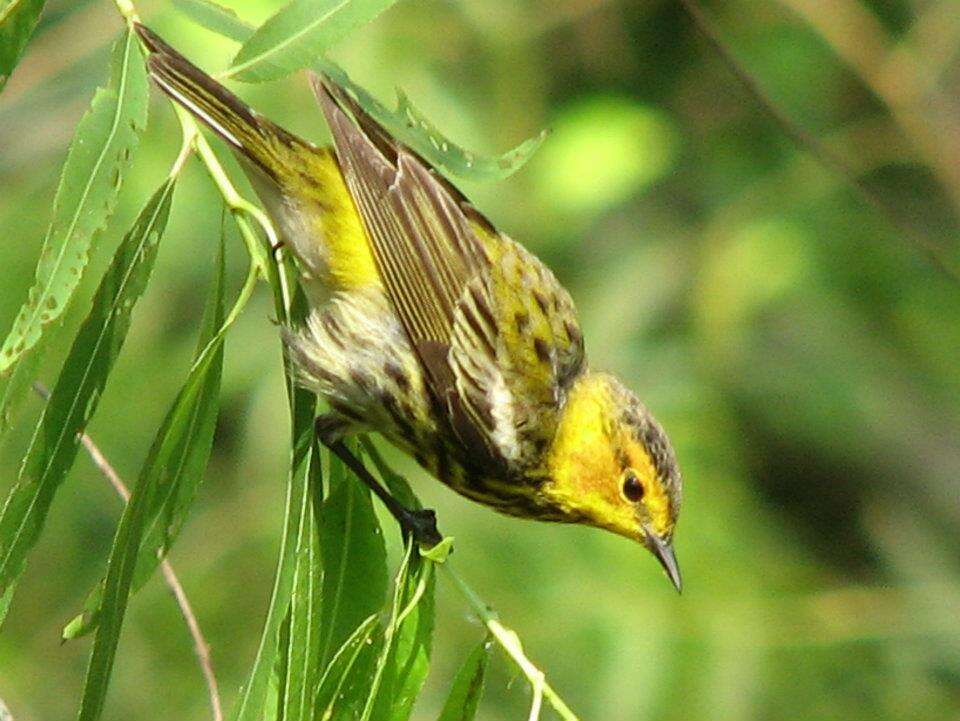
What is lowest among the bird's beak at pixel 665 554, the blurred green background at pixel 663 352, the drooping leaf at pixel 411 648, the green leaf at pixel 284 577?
the blurred green background at pixel 663 352

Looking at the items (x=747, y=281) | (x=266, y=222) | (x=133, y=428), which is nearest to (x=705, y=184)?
(x=747, y=281)

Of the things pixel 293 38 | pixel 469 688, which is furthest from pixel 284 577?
pixel 293 38

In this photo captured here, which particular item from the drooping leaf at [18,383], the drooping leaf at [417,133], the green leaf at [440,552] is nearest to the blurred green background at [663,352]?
the drooping leaf at [417,133]

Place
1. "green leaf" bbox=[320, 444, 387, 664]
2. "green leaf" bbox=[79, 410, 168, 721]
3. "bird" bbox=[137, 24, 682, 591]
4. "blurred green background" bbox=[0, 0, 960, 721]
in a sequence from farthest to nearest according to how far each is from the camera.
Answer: "blurred green background" bbox=[0, 0, 960, 721]
"bird" bbox=[137, 24, 682, 591]
"green leaf" bbox=[320, 444, 387, 664]
"green leaf" bbox=[79, 410, 168, 721]

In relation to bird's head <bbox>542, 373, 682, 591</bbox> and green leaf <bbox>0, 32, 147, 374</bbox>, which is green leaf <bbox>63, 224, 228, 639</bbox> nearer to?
green leaf <bbox>0, 32, 147, 374</bbox>

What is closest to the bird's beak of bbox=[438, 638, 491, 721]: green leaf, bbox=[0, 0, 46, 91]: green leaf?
bbox=[438, 638, 491, 721]: green leaf

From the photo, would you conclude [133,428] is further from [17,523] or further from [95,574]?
[17,523]

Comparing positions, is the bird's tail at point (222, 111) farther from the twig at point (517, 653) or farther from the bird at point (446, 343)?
the twig at point (517, 653)
